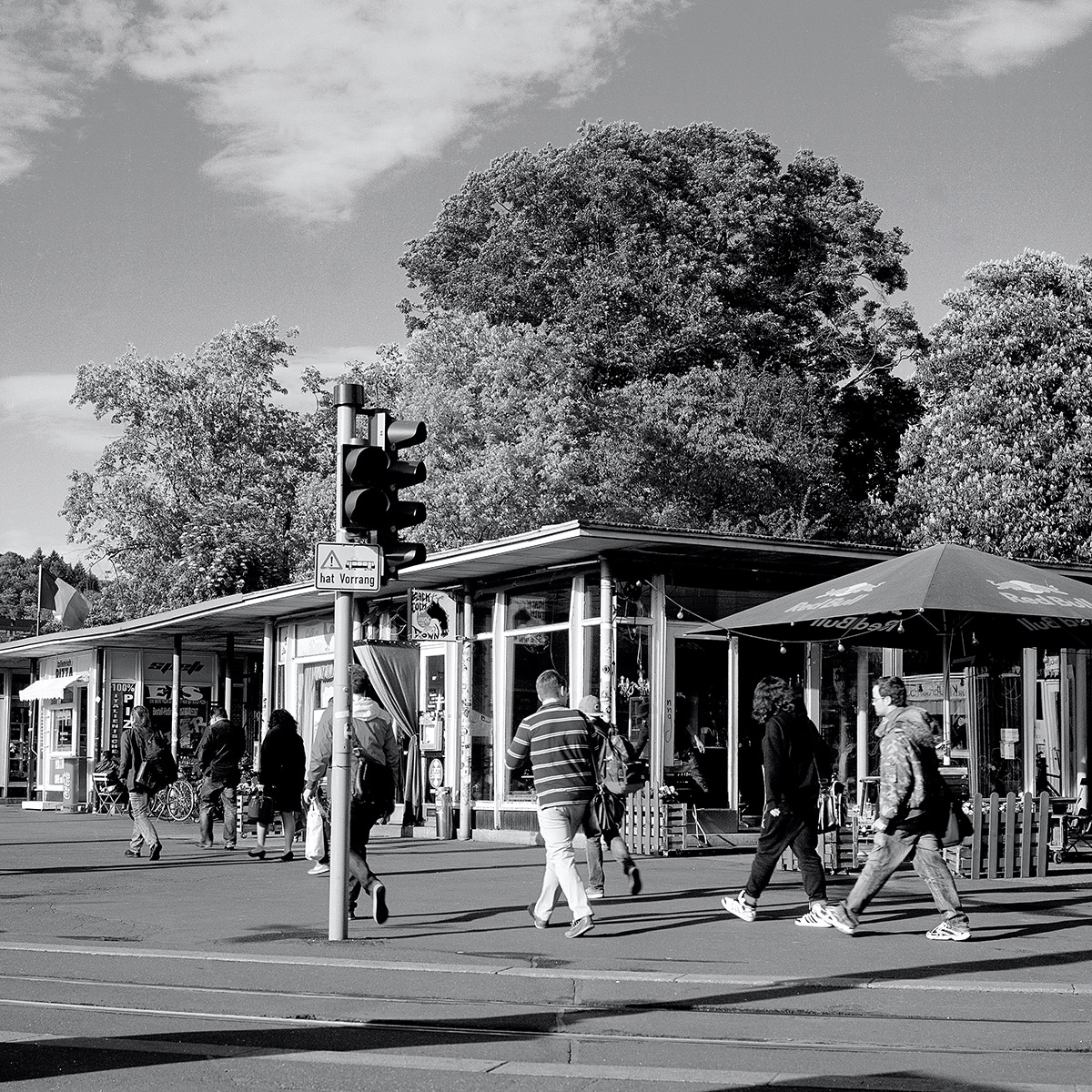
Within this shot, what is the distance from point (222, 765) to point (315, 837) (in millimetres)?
4415

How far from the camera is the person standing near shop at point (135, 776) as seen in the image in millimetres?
17328

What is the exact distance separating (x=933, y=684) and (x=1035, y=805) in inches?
189

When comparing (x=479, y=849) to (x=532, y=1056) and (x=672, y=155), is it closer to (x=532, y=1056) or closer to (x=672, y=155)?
(x=532, y=1056)

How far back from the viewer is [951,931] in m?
10.3

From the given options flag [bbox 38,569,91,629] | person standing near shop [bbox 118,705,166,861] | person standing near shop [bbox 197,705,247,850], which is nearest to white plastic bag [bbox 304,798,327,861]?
person standing near shop [bbox 118,705,166,861]

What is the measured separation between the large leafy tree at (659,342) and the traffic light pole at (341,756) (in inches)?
851

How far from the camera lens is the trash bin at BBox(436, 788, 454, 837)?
69.4 feet

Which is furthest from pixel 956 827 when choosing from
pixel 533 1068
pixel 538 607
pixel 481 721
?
pixel 481 721

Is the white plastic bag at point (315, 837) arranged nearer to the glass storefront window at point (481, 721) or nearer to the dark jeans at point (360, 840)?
the dark jeans at point (360, 840)

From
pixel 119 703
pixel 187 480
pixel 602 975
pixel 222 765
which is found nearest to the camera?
pixel 602 975

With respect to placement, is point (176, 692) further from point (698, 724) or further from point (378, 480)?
point (378, 480)

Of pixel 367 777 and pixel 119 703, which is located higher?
pixel 119 703

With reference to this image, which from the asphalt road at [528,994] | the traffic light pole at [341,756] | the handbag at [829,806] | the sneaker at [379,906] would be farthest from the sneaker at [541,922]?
the handbag at [829,806]

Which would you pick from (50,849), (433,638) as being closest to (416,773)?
(433,638)
